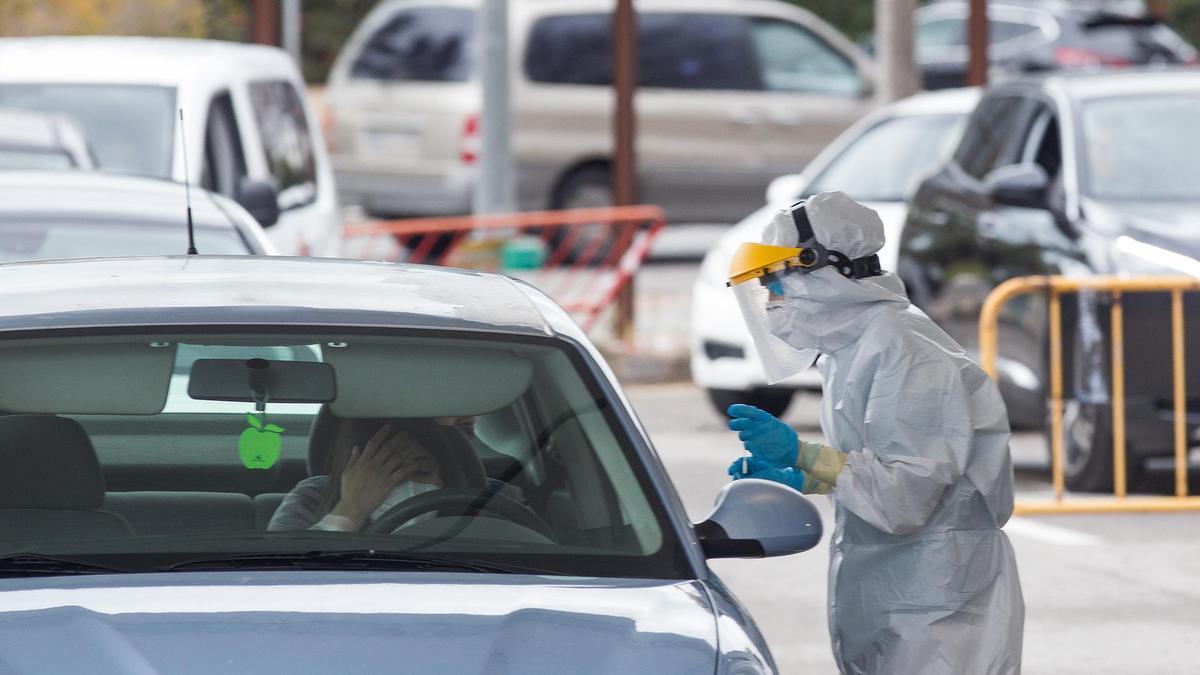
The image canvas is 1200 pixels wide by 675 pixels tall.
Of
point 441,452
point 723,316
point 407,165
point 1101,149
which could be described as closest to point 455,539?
point 441,452

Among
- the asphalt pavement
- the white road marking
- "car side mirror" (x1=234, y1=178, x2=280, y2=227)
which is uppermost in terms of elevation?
"car side mirror" (x1=234, y1=178, x2=280, y2=227)

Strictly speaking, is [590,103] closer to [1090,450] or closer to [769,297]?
[1090,450]

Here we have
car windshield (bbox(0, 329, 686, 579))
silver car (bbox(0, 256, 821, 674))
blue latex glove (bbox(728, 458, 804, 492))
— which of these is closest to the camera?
silver car (bbox(0, 256, 821, 674))

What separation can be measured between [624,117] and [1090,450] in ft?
17.6

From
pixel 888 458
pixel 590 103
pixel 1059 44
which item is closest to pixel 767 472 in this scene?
pixel 888 458

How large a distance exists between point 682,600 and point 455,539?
0.44 m

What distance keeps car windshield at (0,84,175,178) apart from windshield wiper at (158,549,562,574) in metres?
6.04

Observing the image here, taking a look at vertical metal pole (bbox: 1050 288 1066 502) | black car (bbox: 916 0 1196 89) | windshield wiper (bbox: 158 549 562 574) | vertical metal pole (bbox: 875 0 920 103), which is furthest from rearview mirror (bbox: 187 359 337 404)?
black car (bbox: 916 0 1196 89)

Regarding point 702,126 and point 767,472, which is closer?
point 767,472

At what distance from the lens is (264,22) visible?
1355 cm

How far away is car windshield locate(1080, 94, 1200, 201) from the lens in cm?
960

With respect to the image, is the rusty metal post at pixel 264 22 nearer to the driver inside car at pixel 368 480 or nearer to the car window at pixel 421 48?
the car window at pixel 421 48

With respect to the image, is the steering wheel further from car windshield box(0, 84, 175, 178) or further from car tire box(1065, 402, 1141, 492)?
car windshield box(0, 84, 175, 178)

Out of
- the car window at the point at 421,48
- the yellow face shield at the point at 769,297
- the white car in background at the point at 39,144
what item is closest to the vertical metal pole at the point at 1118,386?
the white car in background at the point at 39,144
